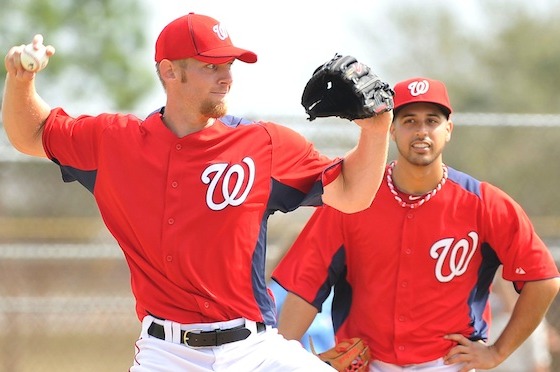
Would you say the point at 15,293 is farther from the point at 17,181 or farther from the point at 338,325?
the point at 338,325

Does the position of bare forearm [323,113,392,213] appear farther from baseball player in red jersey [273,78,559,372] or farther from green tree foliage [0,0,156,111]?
green tree foliage [0,0,156,111]

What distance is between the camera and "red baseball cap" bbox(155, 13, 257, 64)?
14.7 feet

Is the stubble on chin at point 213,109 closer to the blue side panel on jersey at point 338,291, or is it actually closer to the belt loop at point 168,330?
the belt loop at point 168,330

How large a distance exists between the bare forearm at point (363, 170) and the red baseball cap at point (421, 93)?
980 millimetres

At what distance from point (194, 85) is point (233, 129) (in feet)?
0.77

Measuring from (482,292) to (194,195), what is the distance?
1.66 meters

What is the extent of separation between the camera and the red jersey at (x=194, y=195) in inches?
173

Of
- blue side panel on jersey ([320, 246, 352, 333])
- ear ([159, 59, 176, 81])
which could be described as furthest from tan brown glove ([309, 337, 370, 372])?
ear ([159, 59, 176, 81])

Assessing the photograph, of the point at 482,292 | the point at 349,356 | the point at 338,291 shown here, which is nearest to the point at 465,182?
the point at 482,292

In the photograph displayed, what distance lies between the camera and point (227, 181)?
176 inches

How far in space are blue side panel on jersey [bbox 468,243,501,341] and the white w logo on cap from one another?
30.0 inches

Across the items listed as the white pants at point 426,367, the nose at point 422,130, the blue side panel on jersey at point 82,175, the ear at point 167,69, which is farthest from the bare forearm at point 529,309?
the blue side panel on jersey at point 82,175

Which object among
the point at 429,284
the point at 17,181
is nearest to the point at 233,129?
the point at 429,284

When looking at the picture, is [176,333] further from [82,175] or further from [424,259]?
[424,259]
